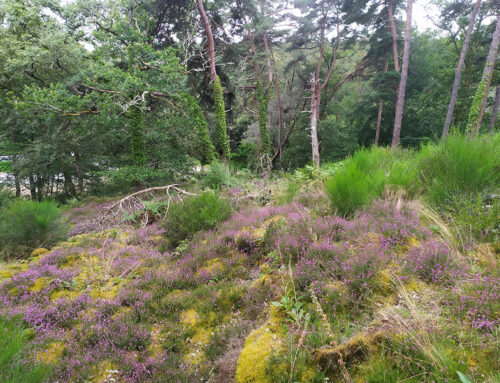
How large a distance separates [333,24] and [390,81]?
19.1 ft

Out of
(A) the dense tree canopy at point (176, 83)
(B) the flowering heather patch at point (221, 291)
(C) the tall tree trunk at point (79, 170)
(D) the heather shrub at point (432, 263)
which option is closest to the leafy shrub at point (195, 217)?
(B) the flowering heather patch at point (221, 291)

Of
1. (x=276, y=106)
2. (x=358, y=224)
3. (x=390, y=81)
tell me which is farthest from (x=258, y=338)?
(x=390, y=81)

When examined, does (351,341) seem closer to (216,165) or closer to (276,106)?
(216,165)

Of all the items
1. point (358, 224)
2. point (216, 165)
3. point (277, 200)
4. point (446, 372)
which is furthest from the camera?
point (216, 165)

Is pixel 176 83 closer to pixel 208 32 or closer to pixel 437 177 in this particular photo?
pixel 208 32

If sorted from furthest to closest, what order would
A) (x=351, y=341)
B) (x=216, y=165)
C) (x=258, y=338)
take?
(x=216, y=165)
(x=258, y=338)
(x=351, y=341)

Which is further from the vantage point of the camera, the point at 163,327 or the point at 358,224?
the point at 358,224

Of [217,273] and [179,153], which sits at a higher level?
[179,153]

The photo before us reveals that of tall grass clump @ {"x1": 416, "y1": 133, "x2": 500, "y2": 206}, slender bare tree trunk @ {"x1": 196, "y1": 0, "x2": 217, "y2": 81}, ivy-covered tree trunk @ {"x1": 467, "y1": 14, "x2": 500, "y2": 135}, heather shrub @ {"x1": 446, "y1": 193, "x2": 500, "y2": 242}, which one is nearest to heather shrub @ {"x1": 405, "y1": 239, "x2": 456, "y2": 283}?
heather shrub @ {"x1": 446, "y1": 193, "x2": 500, "y2": 242}

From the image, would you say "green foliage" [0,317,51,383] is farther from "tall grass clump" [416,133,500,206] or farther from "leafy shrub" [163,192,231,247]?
"tall grass clump" [416,133,500,206]

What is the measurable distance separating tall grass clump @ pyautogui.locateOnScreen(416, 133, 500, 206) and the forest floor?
52cm

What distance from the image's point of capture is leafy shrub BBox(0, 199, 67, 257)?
227 inches

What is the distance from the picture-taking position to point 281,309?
2.24m

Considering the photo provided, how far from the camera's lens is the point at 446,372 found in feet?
3.98
